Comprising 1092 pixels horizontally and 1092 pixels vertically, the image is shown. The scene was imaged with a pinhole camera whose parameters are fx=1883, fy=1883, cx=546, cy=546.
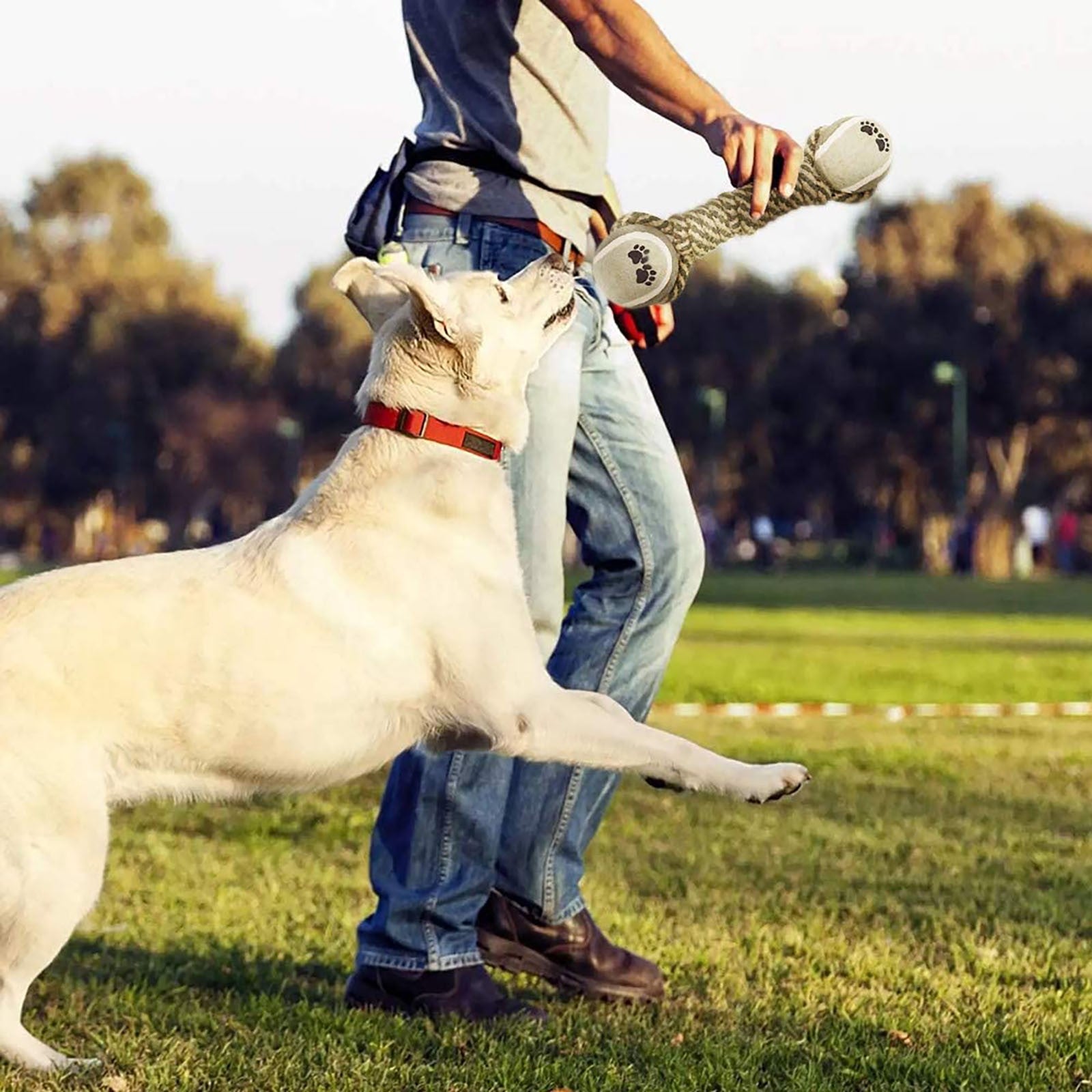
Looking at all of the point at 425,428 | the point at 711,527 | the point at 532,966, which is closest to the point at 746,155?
the point at 425,428

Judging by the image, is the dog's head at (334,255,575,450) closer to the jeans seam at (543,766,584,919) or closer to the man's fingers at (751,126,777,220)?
the man's fingers at (751,126,777,220)

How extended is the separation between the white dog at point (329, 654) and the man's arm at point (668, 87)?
52cm

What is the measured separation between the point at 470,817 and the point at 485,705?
88 cm

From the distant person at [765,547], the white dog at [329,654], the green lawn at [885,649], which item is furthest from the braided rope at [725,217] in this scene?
the distant person at [765,547]

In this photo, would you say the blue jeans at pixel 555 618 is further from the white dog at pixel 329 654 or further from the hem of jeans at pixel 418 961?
the white dog at pixel 329 654

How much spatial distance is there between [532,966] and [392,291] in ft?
6.38

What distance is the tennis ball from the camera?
4.68 meters

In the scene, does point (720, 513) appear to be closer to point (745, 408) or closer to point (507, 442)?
point (745, 408)

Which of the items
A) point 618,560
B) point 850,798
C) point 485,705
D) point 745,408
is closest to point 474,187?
point 618,560

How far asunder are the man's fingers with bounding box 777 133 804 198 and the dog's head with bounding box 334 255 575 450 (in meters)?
0.59

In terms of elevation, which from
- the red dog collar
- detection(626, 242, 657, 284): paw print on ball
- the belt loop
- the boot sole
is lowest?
the boot sole

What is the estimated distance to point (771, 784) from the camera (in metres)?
4.39

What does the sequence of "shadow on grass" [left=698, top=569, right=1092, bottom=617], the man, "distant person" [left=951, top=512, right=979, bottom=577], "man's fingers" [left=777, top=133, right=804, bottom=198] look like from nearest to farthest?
"man's fingers" [left=777, top=133, right=804, bottom=198] < the man < "shadow on grass" [left=698, top=569, right=1092, bottom=617] < "distant person" [left=951, top=512, right=979, bottom=577]

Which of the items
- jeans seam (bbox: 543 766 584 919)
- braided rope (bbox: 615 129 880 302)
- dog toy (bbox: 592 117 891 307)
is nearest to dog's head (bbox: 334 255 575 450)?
dog toy (bbox: 592 117 891 307)
